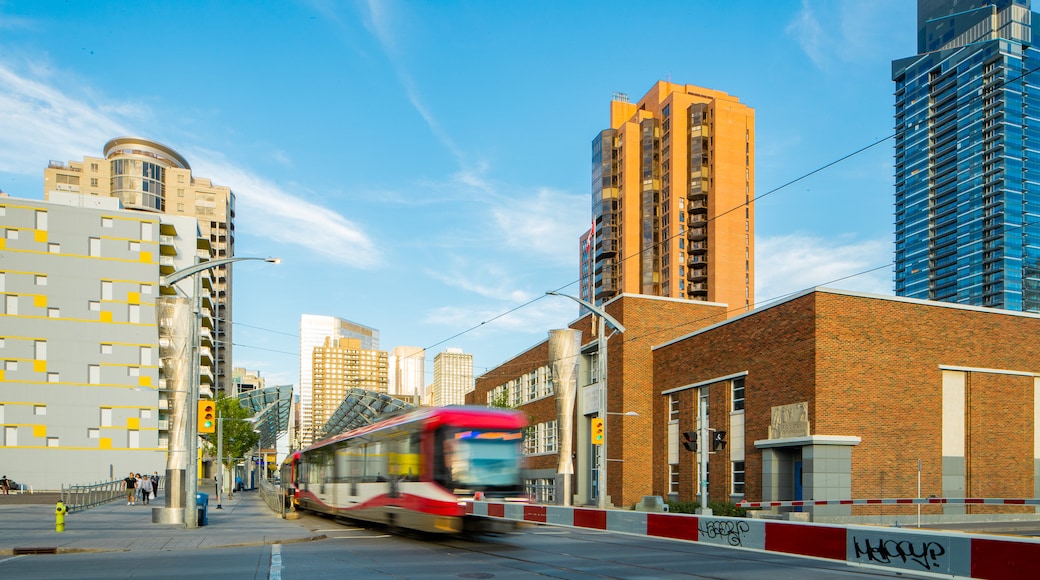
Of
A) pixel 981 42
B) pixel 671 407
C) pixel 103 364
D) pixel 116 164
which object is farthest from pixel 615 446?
pixel 981 42

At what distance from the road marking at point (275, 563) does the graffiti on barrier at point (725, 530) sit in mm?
8536

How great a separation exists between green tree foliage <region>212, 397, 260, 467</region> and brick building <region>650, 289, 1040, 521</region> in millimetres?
54729

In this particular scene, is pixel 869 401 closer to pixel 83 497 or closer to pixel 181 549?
pixel 181 549

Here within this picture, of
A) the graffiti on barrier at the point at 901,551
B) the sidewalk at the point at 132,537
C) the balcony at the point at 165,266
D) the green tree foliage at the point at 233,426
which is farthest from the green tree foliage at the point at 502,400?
the graffiti on barrier at the point at 901,551

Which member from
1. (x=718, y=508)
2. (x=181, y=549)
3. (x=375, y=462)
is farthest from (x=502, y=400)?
(x=181, y=549)

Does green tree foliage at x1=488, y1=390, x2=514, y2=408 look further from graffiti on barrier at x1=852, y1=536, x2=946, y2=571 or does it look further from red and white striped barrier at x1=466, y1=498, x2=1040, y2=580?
graffiti on barrier at x1=852, y1=536, x2=946, y2=571

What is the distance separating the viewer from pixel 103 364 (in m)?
77.8

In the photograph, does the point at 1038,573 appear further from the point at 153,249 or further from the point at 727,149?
the point at 727,149

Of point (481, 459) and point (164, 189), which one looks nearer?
point (481, 459)

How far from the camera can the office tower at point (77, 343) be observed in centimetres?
7356

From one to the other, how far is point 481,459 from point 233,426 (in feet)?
215

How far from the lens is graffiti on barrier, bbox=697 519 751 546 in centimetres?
1631

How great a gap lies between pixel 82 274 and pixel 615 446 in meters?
56.9

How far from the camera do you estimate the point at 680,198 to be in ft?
373
